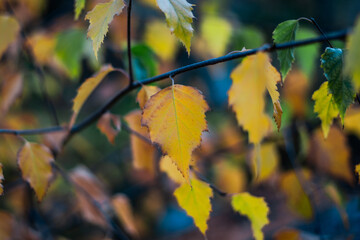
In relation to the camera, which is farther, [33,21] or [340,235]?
[33,21]

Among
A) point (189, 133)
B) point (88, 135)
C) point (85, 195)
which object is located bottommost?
point (88, 135)

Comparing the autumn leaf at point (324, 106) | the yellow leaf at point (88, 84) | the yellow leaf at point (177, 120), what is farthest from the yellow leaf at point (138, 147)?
the autumn leaf at point (324, 106)

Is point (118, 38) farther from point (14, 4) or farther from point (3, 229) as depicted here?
point (3, 229)

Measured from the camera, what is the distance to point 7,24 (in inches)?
28.1

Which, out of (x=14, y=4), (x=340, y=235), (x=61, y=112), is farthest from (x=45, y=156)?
(x=61, y=112)

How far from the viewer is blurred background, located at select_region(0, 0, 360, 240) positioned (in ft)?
2.84

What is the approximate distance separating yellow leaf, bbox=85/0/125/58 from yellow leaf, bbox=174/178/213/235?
250 mm

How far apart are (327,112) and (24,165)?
1.66 ft

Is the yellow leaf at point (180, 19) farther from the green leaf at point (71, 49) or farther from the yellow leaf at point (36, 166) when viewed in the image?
the green leaf at point (71, 49)

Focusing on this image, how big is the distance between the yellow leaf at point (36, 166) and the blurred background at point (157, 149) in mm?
182

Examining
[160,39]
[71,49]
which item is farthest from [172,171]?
[160,39]

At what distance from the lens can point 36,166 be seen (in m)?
0.53

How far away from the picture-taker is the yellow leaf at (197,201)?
0.46 metres

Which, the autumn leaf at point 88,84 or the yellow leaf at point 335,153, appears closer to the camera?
the autumn leaf at point 88,84
